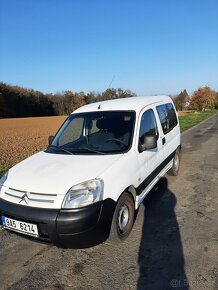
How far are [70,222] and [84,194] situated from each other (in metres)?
0.35

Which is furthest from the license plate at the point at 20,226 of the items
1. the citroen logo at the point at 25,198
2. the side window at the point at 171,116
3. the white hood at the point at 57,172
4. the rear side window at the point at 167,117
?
the side window at the point at 171,116

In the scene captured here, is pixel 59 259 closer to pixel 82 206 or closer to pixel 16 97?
pixel 82 206

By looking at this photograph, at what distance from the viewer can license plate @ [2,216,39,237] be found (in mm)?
3424

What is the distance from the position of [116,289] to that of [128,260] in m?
0.56

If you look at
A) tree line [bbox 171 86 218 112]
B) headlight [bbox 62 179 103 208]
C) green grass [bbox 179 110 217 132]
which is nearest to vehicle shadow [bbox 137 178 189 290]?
headlight [bbox 62 179 103 208]

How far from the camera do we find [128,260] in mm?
3520

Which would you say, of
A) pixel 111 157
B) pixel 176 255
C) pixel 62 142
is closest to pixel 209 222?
pixel 176 255

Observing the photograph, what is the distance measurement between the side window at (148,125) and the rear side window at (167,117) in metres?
0.47

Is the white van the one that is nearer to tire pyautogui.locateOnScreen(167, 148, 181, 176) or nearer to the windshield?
the windshield

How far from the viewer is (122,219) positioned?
13.1 ft

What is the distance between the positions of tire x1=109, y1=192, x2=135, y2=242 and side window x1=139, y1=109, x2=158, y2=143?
102 centimetres

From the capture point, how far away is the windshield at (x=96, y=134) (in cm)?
445

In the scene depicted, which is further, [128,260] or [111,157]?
[111,157]

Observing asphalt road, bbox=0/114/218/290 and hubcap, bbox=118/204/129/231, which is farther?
hubcap, bbox=118/204/129/231
